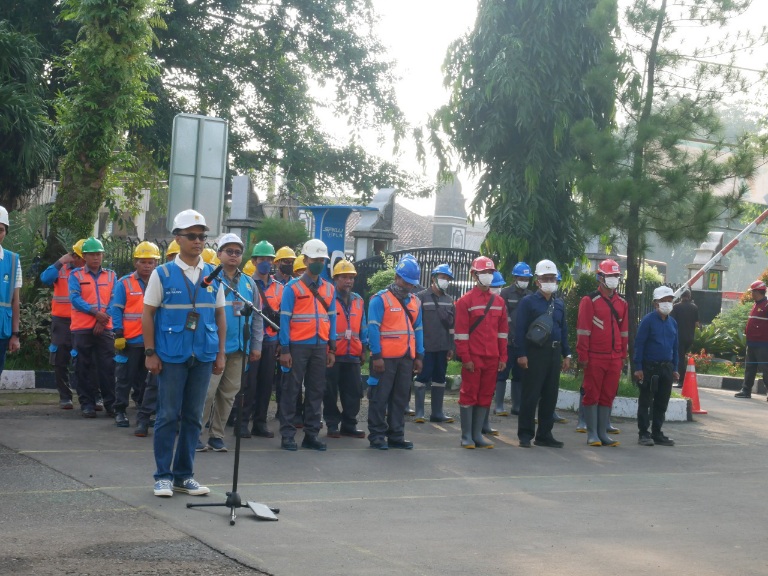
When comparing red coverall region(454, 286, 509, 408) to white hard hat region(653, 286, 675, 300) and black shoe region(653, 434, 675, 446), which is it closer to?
white hard hat region(653, 286, 675, 300)

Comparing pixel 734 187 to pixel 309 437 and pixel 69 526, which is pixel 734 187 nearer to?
pixel 309 437

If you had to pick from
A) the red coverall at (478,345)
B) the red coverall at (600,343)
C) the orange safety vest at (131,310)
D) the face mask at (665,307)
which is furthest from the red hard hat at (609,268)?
the orange safety vest at (131,310)

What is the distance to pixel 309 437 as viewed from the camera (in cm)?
1057

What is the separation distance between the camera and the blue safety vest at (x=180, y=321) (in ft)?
24.9

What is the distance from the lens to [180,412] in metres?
7.74

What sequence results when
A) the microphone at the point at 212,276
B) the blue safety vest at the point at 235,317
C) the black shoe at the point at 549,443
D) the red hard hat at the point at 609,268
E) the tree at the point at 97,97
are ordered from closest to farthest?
1. the microphone at the point at 212,276
2. the blue safety vest at the point at 235,317
3. the black shoe at the point at 549,443
4. the red hard hat at the point at 609,268
5. the tree at the point at 97,97

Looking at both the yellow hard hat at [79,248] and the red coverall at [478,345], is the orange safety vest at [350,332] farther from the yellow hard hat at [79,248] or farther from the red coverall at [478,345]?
the yellow hard hat at [79,248]

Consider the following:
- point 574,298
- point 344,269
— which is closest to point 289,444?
point 344,269

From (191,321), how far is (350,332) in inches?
155

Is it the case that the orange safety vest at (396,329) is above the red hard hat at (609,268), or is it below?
below

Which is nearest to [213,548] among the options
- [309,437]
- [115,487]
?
[115,487]

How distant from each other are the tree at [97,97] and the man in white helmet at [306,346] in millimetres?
6440

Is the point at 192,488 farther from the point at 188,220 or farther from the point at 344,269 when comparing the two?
the point at 344,269

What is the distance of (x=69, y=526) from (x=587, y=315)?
22.8 feet
